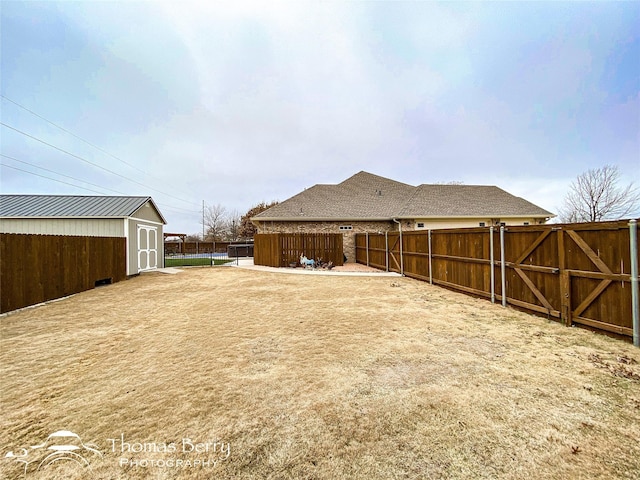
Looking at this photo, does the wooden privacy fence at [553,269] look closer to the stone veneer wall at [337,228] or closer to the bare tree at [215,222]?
the stone veneer wall at [337,228]

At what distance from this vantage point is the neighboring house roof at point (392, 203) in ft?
55.3

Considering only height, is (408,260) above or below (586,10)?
below

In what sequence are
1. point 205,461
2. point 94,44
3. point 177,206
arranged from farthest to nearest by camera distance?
point 177,206, point 94,44, point 205,461

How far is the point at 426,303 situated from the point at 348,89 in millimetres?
12180

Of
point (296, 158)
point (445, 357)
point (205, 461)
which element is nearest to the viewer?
point (205, 461)

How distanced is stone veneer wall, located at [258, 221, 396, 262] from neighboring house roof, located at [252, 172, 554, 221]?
0.49m

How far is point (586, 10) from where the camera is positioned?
903cm

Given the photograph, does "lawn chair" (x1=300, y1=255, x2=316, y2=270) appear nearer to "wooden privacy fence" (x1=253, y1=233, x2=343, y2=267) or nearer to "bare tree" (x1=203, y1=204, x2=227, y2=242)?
"wooden privacy fence" (x1=253, y1=233, x2=343, y2=267)

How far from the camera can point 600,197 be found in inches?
771

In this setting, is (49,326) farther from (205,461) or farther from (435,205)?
(435,205)

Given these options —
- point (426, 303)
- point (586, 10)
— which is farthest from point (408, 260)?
point (586, 10)

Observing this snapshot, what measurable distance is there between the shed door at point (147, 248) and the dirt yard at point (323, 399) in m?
9.06

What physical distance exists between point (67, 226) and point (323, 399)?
15593 millimetres

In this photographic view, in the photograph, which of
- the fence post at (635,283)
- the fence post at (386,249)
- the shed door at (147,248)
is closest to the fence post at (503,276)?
the fence post at (635,283)
